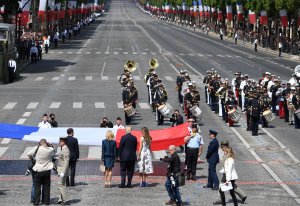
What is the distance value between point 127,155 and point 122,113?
17.7 m

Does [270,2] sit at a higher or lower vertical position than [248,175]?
higher

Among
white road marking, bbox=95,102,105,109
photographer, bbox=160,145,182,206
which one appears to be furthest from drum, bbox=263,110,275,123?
photographer, bbox=160,145,182,206

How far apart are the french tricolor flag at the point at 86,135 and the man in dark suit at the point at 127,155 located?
183cm

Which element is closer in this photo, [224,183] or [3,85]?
[224,183]

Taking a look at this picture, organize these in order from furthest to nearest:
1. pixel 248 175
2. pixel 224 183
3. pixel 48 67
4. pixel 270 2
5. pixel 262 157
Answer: pixel 270 2 < pixel 48 67 < pixel 262 157 < pixel 248 175 < pixel 224 183

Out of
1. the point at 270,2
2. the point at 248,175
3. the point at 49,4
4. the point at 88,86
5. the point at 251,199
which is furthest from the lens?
the point at 49,4

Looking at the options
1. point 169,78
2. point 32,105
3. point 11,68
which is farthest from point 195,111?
point 169,78

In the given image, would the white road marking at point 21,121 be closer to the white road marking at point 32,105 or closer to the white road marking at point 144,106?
the white road marking at point 32,105

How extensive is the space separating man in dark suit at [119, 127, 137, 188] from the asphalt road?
52cm

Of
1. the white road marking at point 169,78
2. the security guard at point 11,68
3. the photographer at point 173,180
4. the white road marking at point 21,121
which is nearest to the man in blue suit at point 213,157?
the photographer at point 173,180

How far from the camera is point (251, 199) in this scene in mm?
21250

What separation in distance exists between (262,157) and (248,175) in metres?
3.49

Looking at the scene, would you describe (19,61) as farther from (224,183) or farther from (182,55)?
(224,183)

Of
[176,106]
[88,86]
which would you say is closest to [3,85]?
[88,86]
